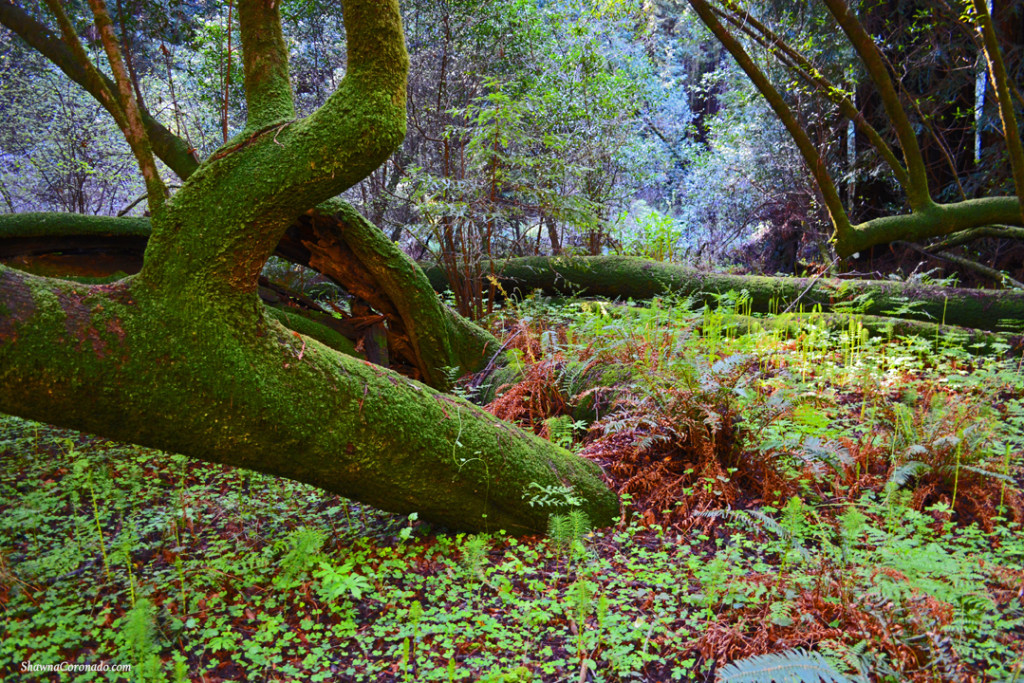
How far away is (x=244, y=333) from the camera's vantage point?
2.42 meters

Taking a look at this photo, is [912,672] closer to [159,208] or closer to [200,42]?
[159,208]

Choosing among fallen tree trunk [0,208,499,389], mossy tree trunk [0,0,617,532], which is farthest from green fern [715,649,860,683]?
fallen tree trunk [0,208,499,389]

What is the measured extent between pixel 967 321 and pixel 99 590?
7.82 metres

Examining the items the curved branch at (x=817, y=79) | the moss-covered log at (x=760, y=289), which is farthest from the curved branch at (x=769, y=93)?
the moss-covered log at (x=760, y=289)

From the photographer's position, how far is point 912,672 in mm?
1986

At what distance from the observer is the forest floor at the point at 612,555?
84.5 inches

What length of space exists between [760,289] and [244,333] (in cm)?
661

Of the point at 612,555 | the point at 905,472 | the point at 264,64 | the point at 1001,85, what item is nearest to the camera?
the point at 264,64

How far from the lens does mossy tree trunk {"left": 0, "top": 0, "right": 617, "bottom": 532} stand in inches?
84.2

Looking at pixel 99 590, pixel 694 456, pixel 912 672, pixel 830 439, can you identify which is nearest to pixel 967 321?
pixel 830 439

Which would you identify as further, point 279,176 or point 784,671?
point 279,176

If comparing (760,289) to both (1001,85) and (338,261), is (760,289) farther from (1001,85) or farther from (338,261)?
(338,261)

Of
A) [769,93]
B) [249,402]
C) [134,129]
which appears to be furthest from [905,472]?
[769,93]

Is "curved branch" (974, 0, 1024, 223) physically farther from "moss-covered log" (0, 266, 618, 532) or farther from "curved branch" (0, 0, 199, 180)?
"curved branch" (0, 0, 199, 180)
